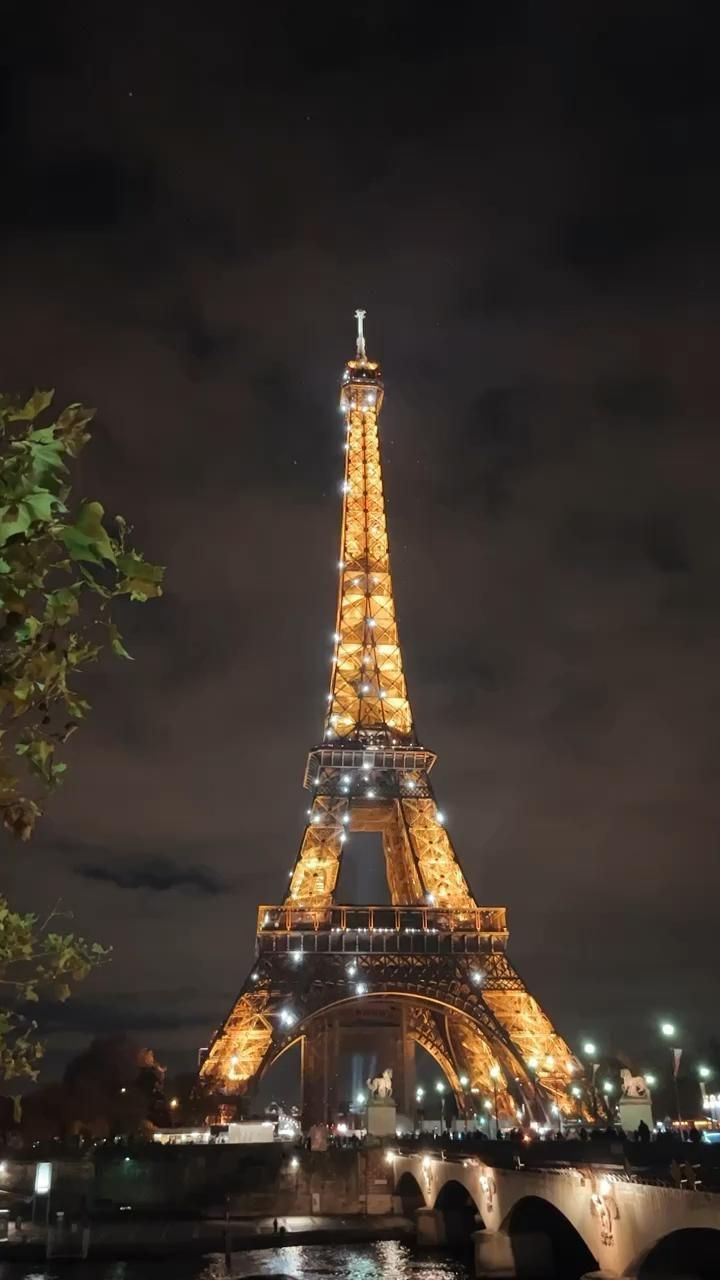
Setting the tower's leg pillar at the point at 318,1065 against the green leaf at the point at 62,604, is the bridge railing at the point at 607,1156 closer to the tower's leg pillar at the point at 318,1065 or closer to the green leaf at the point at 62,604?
the green leaf at the point at 62,604

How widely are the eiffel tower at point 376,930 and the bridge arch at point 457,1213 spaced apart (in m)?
10.6

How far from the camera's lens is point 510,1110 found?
59.4 metres

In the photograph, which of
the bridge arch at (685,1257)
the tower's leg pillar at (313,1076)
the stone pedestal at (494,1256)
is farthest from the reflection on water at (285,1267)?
the tower's leg pillar at (313,1076)

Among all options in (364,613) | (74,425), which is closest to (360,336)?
(364,613)

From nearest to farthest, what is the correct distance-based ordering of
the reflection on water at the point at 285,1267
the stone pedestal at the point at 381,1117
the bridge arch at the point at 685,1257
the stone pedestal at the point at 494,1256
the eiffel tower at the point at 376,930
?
1. the bridge arch at the point at 685,1257
2. the stone pedestal at the point at 494,1256
3. the reflection on water at the point at 285,1267
4. the stone pedestal at the point at 381,1117
5. the eiffel tower at the point at 376,930

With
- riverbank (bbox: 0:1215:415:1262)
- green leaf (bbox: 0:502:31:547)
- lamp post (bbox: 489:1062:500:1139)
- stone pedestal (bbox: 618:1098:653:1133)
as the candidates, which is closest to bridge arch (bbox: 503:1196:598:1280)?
stone pedestal (bbox: 618:1098:653:1133)

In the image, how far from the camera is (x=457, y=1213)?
4494 cm

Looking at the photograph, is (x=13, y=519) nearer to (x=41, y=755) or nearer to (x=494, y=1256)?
(x=41, y=755)

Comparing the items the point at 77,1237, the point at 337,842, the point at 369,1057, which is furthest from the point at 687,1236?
the point at 369,1057

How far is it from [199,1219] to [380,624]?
41747 mm

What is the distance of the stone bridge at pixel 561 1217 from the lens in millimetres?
22108

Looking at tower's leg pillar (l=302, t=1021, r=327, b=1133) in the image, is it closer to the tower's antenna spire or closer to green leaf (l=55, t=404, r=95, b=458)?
the tower's antenna spire

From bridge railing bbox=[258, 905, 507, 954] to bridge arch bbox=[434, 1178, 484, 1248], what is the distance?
1653 cm

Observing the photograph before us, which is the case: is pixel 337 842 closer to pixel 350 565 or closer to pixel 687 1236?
pixel 350 565
